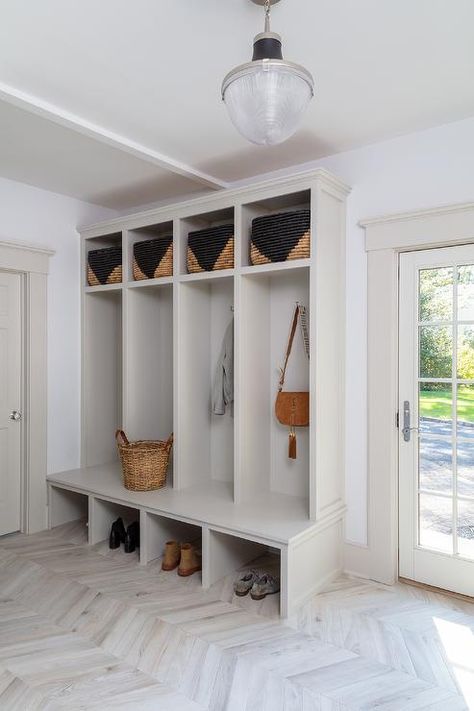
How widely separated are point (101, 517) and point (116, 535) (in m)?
0.19

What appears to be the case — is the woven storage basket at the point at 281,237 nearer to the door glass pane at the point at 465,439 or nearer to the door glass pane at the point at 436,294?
the door glass pane at the point at 436,294

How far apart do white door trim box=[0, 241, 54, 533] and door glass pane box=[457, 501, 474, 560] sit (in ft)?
9.38

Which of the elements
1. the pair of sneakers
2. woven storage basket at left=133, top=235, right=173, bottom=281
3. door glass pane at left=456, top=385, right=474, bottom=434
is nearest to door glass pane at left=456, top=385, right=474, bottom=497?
door glass pane at left=456, top=385, right=474, bottom=434

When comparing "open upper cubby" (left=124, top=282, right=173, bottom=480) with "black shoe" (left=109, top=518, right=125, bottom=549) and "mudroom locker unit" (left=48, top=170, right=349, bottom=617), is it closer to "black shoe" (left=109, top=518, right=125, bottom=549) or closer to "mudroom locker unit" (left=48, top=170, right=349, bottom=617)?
"mudroom locker unit" (left=48, top=170, right=349, bottom=617)

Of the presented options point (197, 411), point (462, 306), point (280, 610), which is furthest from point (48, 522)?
point (462, 306)

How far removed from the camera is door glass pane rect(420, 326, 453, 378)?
280cm

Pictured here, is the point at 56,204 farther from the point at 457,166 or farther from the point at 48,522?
the point at 457,166

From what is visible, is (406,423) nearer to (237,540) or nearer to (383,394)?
(383,394)

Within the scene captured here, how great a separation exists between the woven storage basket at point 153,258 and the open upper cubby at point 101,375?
0.45 m

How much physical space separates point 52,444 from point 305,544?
217 centimetres

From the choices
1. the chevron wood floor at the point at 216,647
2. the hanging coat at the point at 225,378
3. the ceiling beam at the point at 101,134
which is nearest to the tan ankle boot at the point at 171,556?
the chevron wood floor at the point at 216,647

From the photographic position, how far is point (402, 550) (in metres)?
2.95

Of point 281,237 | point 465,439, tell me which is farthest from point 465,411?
point 281,237

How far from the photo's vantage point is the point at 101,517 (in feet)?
11.6
